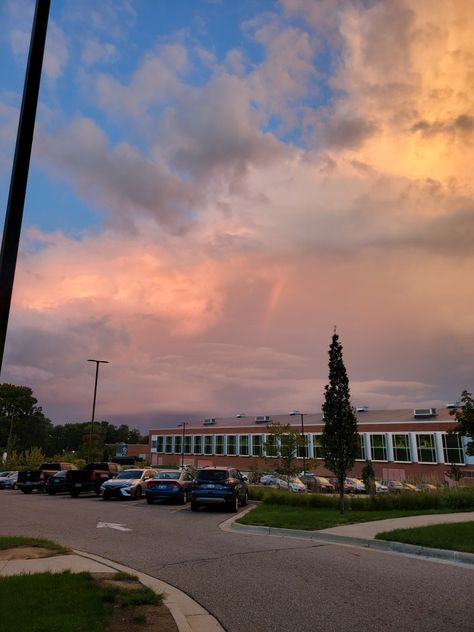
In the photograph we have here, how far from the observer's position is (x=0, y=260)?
4.43 m

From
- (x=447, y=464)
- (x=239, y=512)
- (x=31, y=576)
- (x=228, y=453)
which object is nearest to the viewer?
(x=31, y=576)

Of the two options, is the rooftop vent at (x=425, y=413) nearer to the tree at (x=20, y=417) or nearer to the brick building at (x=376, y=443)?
the brick building at (x=376, y=443)

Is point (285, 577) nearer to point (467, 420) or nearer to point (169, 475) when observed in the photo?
point (467, 420)

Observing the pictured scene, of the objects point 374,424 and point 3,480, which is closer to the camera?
point 3,480

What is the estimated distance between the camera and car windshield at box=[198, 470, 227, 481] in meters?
20.2

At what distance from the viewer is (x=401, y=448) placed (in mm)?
69000

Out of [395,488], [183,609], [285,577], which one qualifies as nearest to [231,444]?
[395,488]

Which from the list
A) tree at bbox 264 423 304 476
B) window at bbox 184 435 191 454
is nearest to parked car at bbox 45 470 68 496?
tree at bbox 264 423 304 476

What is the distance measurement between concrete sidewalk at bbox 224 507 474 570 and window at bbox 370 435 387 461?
186ft

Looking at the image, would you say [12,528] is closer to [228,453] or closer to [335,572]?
[335,572]

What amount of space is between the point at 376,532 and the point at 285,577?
554 centimetres

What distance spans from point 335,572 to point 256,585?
1.73 metres

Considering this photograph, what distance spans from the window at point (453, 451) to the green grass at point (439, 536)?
53.7 m

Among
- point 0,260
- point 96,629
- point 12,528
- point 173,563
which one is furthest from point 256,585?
point 12,528
